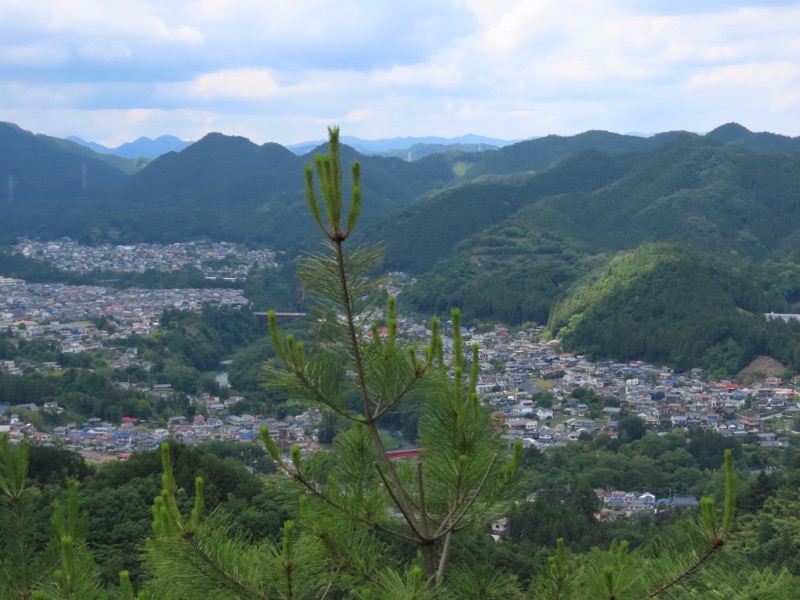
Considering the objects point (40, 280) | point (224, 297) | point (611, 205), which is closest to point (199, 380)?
point (224, 297)

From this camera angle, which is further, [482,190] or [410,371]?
[482,190]

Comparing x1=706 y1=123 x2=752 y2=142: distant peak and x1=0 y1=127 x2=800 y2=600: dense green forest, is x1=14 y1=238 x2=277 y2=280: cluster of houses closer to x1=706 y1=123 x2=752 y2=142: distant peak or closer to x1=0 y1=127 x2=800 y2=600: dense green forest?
x1=0 y1=127 x2=800 y2=600: dense green forest

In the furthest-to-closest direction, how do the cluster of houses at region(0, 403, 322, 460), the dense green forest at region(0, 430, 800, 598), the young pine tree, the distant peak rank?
the distant peak < the cluster of houses at region(0, 403, 322, 460) < the dense green forest at region(0, 430, 800, 598) < the young pine tree

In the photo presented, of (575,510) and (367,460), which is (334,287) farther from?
(575,510)

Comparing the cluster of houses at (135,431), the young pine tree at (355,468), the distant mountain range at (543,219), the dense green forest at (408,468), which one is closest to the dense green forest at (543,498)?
the dense green forest at (408,468)

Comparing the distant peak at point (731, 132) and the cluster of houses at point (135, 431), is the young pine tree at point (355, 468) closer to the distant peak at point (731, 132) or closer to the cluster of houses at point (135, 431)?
the cluster of houses at point (135, 431)

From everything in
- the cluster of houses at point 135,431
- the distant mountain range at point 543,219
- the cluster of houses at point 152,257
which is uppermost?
the distant mountain range at point 543,219

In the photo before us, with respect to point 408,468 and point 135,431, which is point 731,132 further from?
point 408,468

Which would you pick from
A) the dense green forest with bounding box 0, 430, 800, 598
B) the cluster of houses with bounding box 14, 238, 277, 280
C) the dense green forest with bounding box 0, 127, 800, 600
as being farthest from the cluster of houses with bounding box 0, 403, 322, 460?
the cluster of houses with bounding box 14, 238, 277, 280
